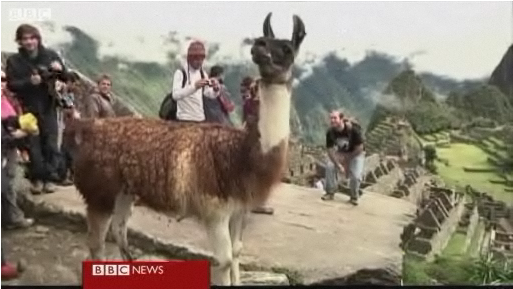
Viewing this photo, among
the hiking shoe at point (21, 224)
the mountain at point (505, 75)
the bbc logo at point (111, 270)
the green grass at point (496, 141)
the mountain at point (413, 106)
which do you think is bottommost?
the bbc logo at point (111, 270)

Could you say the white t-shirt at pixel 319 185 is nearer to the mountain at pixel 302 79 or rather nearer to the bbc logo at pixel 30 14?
the mountain at pixel 302 79

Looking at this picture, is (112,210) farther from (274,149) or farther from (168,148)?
(274,149)

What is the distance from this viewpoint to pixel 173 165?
12.5 ft

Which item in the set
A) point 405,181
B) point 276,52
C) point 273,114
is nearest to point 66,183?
point 273,114

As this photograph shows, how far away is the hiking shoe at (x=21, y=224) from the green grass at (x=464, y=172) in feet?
4.88

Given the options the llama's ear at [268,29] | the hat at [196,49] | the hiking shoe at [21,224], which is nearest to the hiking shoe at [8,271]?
the hiking shoe at [21,224]

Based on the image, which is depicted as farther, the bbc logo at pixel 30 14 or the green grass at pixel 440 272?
the green grass at pixel 440 272

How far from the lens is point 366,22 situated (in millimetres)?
3777

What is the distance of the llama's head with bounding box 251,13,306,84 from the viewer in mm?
3750

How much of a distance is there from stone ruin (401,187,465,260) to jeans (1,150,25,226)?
1392 mm

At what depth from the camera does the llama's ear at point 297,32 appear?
375cm

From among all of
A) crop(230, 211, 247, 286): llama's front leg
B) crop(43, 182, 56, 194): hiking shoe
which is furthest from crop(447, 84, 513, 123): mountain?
crop(43, 182, 56, 194): hiking shoe

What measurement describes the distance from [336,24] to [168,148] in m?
0.74

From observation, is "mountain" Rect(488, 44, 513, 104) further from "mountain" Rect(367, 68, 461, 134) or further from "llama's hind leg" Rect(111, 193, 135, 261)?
"llama's hind leg" Rect(111, 193, 135, 261)
